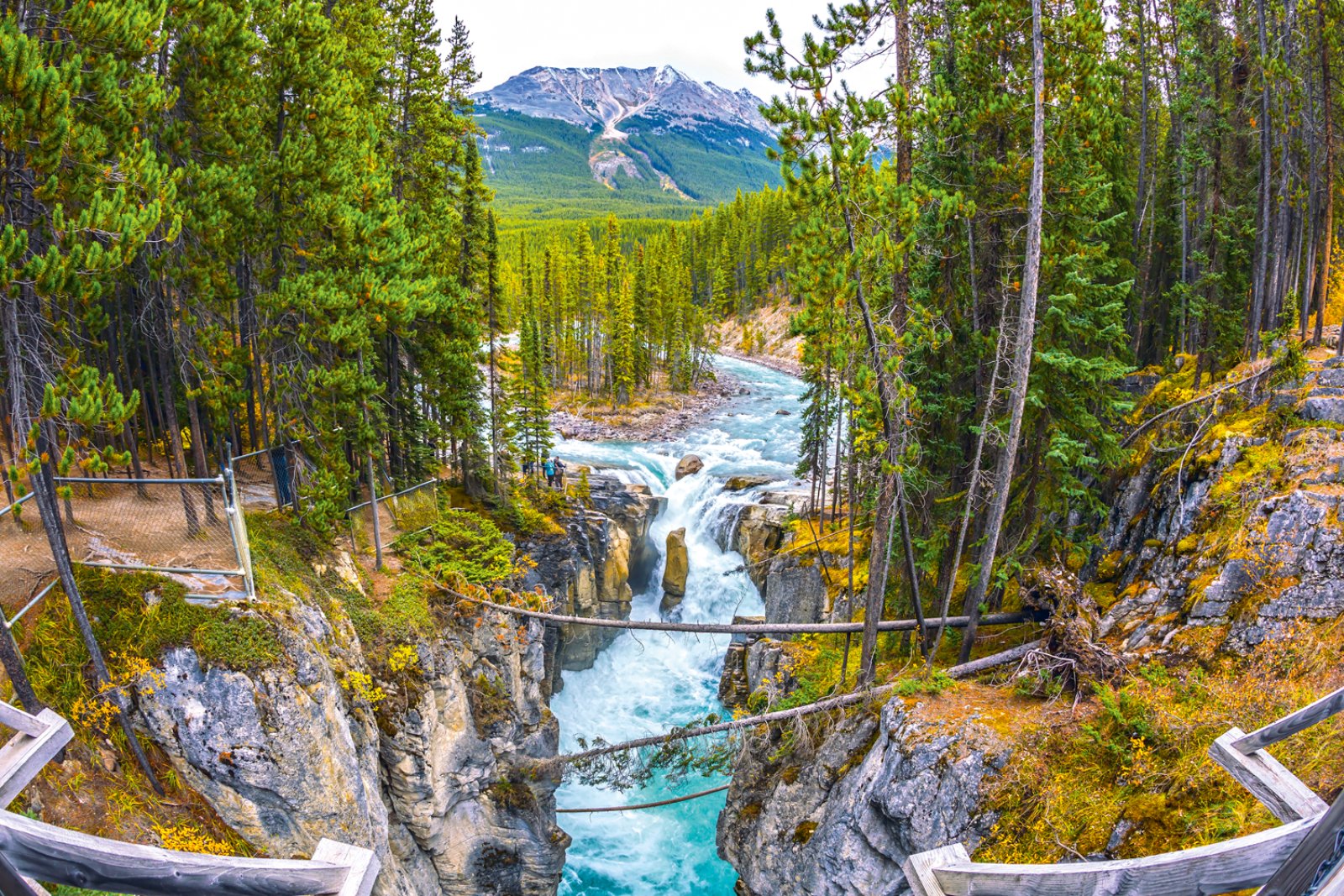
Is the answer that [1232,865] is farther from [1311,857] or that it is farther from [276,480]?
[276,480]

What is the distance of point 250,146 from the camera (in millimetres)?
12859

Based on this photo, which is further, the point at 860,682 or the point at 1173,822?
the point at 860,682

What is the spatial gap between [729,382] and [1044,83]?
5664 cm

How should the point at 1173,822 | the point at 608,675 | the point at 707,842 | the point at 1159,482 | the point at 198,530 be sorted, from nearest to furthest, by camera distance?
the point at 1173,822, the point at 198,530, the point at 1159,482, the point at 707,842, the point at 608,675

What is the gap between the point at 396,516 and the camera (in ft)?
56.2

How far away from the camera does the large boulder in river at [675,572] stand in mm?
29375

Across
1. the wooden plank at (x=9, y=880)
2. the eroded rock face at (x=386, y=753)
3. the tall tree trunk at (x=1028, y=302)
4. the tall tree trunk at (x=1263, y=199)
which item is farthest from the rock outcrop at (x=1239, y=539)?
the eroded rock face at (x=386, y=753)

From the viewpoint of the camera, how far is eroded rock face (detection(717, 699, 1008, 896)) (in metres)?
9.45

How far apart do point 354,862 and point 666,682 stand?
24.9 metres

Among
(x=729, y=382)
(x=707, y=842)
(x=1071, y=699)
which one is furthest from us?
(x=729, y=382)

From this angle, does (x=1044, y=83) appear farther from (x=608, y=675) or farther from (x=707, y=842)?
(x=608, y=675)

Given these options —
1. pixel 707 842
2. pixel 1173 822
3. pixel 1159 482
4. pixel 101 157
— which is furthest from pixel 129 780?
pixel 1159 482

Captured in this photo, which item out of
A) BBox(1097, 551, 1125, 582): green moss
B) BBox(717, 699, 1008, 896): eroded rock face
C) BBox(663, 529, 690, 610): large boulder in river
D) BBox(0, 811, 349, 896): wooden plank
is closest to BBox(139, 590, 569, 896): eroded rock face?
BBox(717, 699, 1008, 896): eroded rock face

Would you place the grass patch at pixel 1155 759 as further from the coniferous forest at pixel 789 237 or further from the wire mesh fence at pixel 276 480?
the wire mesh fence at pixel 276 480
